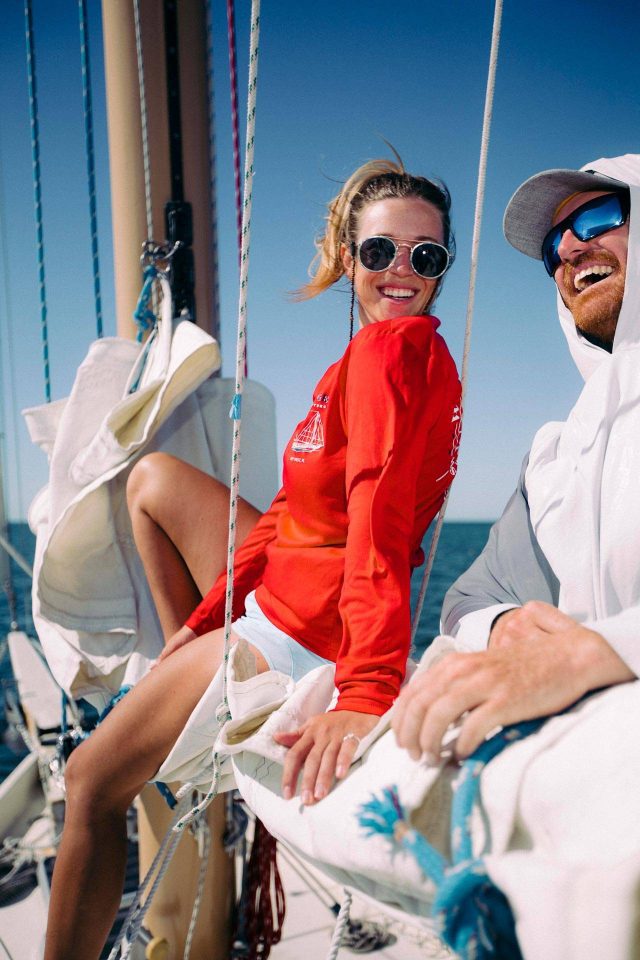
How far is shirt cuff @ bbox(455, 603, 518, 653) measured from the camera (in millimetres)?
1118

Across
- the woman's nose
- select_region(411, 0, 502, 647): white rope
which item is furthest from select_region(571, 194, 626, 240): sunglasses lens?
the woman's nose

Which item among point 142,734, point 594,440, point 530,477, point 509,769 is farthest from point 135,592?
point 509,769

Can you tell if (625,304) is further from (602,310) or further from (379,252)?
(379,252)

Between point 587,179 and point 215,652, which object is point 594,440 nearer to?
point 587,179

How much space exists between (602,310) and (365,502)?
0.69 metres

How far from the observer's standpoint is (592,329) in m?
1.39


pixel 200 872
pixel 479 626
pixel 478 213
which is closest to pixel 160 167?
pixel 478 213

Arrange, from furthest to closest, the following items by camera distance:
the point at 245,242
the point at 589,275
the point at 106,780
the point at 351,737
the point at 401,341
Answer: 1. the point at 589,275
2. the point at 106,780
3. the point at 401,341
4. the point at 245,242
5. the point at 351,737

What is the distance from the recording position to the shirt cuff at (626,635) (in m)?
0.71

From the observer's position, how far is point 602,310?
4.49 ft

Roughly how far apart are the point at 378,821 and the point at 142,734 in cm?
70

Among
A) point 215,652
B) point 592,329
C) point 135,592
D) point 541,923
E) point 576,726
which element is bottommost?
point 135,592

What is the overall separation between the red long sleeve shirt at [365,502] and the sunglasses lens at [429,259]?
0.66 ft

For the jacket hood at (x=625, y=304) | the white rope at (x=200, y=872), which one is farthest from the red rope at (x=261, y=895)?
the jacket hood at (x=625, y=304)
